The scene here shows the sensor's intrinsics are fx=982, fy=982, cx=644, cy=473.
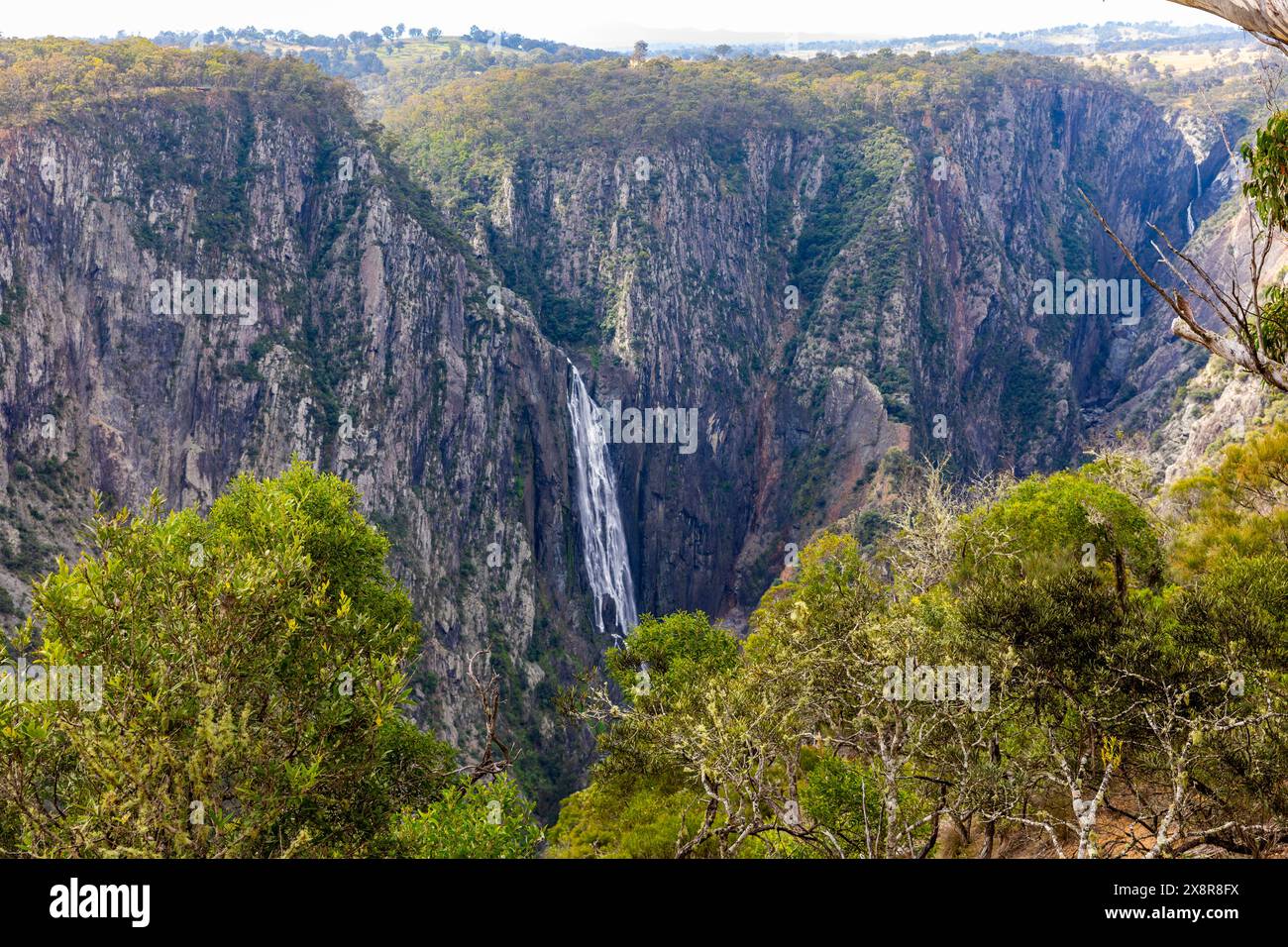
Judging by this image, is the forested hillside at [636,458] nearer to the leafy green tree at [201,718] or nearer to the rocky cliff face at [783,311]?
the leafy green tree at [201,718]

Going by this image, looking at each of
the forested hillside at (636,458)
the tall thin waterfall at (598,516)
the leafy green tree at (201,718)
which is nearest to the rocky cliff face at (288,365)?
the forested hillside at (636,458)

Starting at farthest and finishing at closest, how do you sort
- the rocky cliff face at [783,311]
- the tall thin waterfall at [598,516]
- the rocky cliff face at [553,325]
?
the rocky cliff face at [783,311], the tall thin waterfall at [598,516], the rocky cliff face at [553,325]

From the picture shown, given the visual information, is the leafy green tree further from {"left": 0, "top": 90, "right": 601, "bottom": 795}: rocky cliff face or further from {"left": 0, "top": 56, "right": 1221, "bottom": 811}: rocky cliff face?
{"left": 0, "top": 90, "right": 601, "bottom": 795}: rocky cliff face

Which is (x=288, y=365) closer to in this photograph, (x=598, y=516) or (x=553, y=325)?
(x=598, y=516)

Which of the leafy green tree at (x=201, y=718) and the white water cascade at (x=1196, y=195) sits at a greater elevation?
the white water cascade at (x=1196, y=195)

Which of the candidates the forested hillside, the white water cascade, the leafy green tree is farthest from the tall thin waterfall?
the white water cascade

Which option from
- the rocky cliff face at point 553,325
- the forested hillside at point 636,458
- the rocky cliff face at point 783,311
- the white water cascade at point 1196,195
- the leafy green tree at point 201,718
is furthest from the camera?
the white water cascade at point 1196,195
